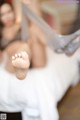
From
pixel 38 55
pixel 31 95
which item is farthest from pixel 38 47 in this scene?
pixel 31 95

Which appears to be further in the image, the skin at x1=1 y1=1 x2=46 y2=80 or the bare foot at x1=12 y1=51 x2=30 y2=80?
the skin at x1=1 y1=1 x2=46 y2=80

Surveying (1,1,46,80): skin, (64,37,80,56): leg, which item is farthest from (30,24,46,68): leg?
(64,37,80,56): leg

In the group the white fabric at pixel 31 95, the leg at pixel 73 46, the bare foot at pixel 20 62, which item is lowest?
the white fabric at pixel 31 95

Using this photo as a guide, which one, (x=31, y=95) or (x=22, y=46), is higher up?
(x=22, y=46)

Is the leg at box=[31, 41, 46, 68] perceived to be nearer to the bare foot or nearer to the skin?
the skin

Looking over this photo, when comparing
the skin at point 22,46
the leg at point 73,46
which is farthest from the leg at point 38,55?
the leg at point 73,46

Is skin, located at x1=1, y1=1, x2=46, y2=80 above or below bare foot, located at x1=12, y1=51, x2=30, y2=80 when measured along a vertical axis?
above

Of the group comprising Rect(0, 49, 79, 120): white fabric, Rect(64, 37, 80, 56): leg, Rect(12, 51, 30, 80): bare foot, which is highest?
Rect(64, 37, 80, 56): leg

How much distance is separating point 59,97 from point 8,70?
0.18 m

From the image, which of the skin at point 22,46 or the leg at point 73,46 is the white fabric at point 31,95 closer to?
the skin at point 22,46

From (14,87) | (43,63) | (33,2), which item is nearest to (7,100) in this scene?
(14,87)

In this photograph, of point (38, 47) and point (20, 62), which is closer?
point (20, 62)

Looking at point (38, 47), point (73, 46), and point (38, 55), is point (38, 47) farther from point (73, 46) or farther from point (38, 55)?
point (73, 46)

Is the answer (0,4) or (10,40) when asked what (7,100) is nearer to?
(10,40)
